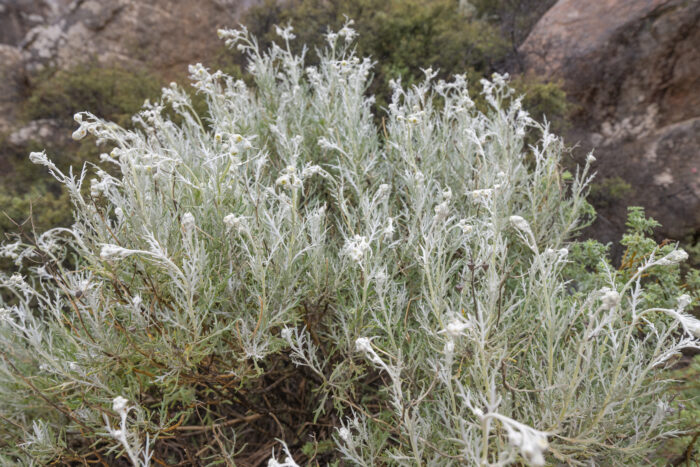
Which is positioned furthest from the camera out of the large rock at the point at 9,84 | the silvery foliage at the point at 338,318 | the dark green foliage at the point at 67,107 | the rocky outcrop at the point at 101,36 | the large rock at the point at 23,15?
the large rock at the point at 23,15

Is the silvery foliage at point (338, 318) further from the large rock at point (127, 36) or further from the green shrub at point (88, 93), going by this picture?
the large rock at point (127, 36)

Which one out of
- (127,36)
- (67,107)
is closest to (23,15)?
(127,36)

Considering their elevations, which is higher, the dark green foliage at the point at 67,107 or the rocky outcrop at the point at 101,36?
the rocky outcrop at the point at 101,36

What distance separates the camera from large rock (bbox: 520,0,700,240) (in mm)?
4016

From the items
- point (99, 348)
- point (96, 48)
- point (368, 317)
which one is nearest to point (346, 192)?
point (368, 317)

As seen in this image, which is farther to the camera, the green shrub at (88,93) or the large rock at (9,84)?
the large rock at (9,84)

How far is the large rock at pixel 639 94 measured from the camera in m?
4.02

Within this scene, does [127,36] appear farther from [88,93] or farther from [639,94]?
[639,94]

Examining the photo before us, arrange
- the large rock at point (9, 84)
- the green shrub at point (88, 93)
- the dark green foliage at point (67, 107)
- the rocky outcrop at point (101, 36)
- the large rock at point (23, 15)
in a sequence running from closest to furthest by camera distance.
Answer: the dark green foliage at point (67, 107) → the green shrub at point (88, 93) → the large rock at point (9, 84) → the rocky outcrop at point (101, 36) → the large rock at point (23, 15)

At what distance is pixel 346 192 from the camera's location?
270 cm

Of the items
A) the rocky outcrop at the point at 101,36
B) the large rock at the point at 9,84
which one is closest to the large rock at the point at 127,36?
the rocky outcrop at the point at 101,36

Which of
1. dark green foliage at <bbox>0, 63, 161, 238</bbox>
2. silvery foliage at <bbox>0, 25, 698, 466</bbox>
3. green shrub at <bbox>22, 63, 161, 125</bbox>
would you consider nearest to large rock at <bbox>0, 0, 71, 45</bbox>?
dark green foliage at <bbox>0, 63, 161, 238</bbox>

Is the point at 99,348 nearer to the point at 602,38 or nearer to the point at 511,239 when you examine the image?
Result: the point at 511,239

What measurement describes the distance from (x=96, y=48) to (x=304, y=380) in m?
7.00
